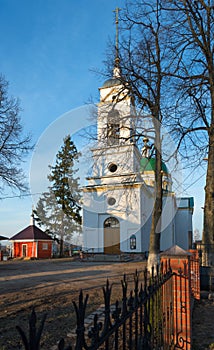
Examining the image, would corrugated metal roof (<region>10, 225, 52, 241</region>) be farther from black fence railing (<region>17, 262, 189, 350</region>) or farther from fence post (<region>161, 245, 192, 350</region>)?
black fence railing (<region>17, 262, 189, 350</region>)

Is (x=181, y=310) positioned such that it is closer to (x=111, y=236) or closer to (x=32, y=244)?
(x=111, y=236)

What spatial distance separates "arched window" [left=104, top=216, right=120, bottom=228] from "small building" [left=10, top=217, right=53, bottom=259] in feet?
23.5

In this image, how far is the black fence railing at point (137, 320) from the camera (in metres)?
1.46

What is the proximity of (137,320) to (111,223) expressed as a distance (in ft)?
76.0

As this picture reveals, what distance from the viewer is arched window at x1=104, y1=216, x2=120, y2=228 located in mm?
25222

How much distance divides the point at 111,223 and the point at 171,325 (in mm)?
21172

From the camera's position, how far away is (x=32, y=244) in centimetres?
2881

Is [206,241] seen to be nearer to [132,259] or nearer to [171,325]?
[171,325]

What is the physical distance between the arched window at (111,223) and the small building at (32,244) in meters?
7.17

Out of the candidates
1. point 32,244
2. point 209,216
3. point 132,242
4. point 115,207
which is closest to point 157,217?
point 209,216

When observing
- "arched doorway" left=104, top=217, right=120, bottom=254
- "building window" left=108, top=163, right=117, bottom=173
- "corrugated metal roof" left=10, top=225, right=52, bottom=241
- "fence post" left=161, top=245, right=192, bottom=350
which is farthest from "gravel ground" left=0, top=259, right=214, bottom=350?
"corrugated metal roof" left=10, top=225, right=52, bottom=241

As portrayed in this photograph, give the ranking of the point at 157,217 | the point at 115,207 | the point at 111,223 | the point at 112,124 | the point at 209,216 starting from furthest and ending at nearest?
the point at 115,207 < the point at 111,223 < the point at 112,124 < the point at 157,217 < the point at 209,216

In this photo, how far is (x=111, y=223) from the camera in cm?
2548

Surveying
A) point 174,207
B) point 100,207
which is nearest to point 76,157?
point 100,207
